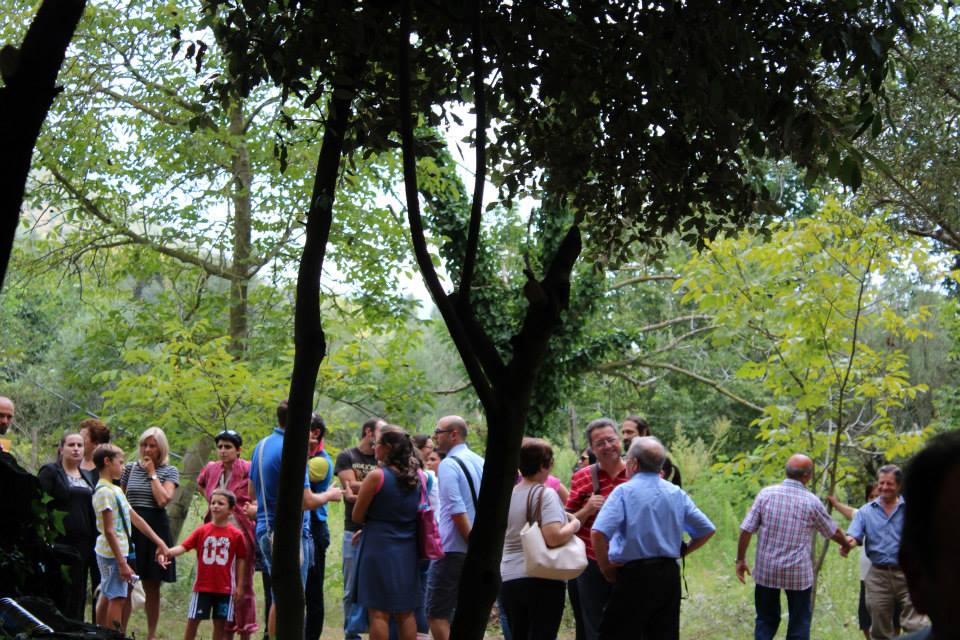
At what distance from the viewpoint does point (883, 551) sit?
1035 centimetres

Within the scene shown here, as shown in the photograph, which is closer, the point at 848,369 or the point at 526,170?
the point at 526,170

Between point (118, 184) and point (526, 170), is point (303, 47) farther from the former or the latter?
point (118, 184)

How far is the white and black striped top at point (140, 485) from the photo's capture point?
10.2m

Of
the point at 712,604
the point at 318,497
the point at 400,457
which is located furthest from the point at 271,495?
the point at 712,604

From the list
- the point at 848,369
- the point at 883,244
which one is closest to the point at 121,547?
the point at 848,369

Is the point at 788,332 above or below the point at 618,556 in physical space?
above

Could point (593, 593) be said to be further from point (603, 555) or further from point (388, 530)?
point (388, 530)

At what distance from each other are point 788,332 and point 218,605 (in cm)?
644

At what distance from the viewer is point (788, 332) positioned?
1178 centimetres

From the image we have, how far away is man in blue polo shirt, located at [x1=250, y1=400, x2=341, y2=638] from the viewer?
337 inches

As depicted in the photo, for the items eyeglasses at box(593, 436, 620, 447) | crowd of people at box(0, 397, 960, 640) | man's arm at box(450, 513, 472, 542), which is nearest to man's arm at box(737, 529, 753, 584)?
crowd of people at box(0, 397, 960, 640)

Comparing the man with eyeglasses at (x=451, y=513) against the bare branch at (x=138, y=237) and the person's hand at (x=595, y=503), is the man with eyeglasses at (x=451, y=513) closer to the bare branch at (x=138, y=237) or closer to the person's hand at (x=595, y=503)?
the person's hand at (x=595, y=503)

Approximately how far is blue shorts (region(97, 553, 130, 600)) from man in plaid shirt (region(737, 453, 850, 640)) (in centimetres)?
561

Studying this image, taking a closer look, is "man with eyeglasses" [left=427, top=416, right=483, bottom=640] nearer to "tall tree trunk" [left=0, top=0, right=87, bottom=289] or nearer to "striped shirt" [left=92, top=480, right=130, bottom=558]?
"striped shirt" [left=92, top=480, right=130, bottom=558]
